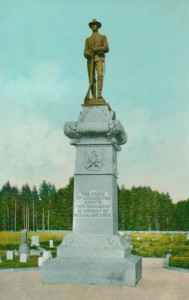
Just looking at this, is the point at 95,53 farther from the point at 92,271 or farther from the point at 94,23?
the point at 92,271

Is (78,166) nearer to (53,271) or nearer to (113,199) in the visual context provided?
(113,199)

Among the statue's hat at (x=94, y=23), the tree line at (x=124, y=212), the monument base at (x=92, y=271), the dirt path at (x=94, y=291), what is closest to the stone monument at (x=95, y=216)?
the monument base at (x=92, y=271)

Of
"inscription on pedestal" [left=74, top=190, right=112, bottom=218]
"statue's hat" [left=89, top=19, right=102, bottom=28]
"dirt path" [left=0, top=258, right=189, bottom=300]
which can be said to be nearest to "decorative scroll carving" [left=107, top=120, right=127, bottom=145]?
"inscription on pedestal" [left=74, top=190, right=112, bottom=218]

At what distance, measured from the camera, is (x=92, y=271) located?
38.2 ft

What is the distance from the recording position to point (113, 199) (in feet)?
42.3

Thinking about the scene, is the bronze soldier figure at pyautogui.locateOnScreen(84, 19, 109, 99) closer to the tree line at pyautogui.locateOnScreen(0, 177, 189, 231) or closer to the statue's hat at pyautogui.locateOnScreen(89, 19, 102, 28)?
the statue's hat at pyautogui.locateOnScreen(89, 19, 102, 28)

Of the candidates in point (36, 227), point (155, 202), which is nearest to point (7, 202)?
point (36, 227)

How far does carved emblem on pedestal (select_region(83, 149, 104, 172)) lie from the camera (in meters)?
13.0

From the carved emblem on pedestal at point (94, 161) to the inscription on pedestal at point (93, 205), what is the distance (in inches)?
29.5

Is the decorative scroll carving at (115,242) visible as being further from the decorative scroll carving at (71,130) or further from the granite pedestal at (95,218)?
the decorative scroll carving at (71,130)

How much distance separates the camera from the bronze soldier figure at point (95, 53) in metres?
13.8

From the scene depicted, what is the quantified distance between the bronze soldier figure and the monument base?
5317 mm

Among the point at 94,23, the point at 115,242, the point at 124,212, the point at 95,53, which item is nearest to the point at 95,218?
the point at 115,242

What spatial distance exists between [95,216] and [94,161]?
1677 millimetres
